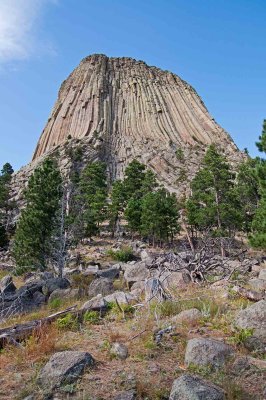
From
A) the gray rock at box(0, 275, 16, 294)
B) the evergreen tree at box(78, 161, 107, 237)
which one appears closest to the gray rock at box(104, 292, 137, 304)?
the gray rock at box(0, 275, 16, 294)

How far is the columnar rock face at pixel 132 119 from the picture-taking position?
271 ft

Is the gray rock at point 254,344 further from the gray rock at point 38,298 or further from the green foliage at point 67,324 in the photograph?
the gray rock at point 38,298

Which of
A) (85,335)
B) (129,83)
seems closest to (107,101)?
(129,83)

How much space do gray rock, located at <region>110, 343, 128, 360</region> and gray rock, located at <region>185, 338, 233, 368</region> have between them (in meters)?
1.10

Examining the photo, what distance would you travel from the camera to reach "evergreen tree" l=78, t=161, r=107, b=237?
140 feet

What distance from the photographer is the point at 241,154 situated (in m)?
89.4

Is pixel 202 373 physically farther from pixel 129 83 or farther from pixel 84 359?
pixel 129 83

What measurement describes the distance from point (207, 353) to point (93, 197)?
141 feet

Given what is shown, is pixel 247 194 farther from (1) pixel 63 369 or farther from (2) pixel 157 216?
(1) pixel 63 369

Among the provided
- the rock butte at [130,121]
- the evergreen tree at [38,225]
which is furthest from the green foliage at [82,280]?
the rock butte at [130,121]

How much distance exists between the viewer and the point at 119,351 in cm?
612

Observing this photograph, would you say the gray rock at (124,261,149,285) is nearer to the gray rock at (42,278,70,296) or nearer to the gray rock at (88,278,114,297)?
the gray rock at (88,278,114,297)

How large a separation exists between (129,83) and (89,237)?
75620 mm

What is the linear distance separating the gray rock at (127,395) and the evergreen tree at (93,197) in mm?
32041
